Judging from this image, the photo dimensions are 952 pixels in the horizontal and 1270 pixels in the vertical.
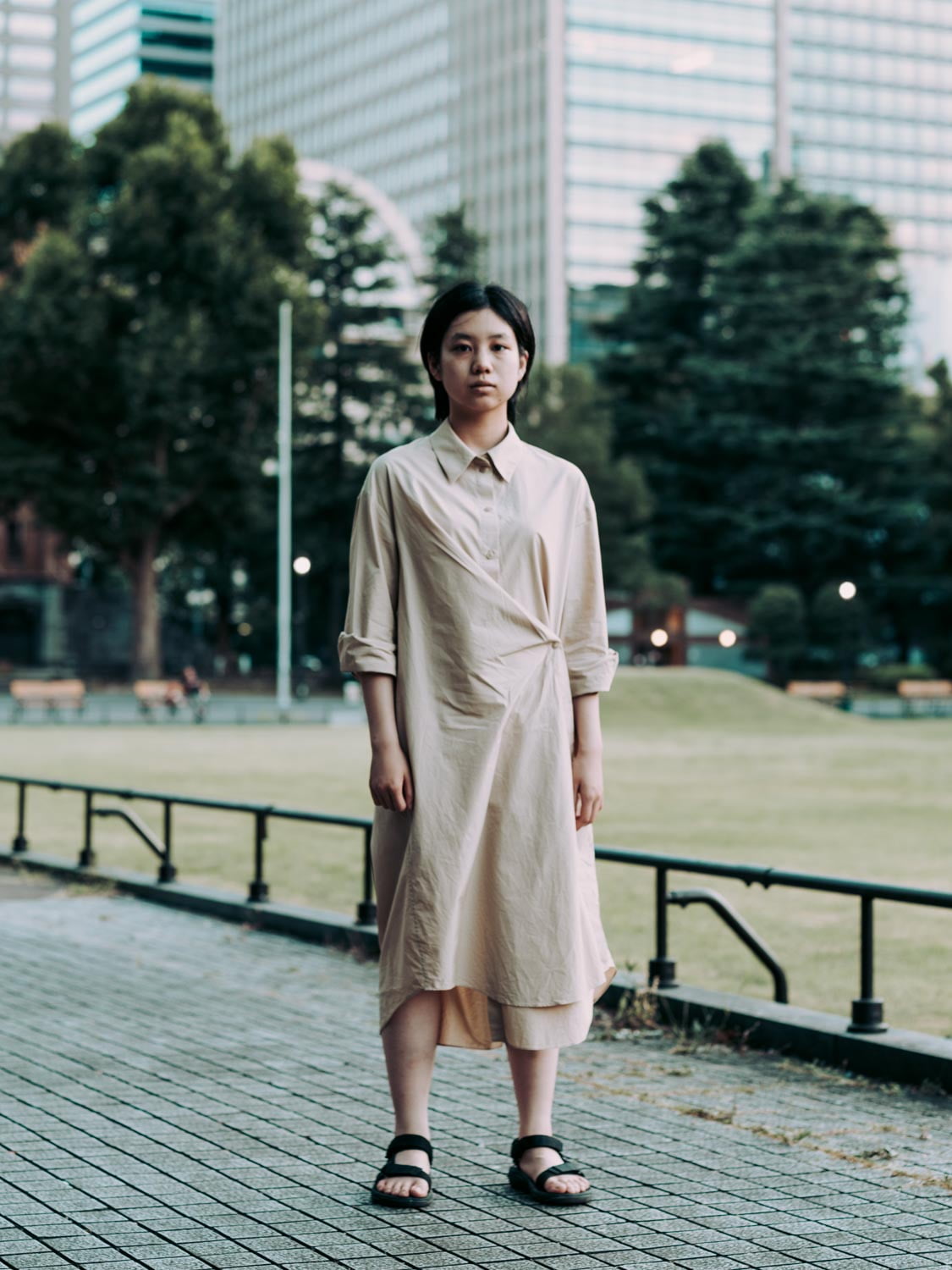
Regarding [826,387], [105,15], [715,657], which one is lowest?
[715,657]

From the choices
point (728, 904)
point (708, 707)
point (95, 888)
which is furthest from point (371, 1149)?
point (708, 707)

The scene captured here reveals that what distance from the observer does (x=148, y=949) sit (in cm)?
847

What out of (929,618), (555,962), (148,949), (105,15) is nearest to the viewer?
(555,962)

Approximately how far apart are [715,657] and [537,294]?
52.3 m

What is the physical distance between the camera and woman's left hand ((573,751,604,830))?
13.4ft

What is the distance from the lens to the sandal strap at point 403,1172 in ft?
13.5

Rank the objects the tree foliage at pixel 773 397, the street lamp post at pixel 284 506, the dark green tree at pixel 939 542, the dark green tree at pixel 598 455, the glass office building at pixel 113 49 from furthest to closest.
Answer: the glass office building at pixel 113 49 → the tree foliage at pixel 773 397 → the dark green tree at pixel 939 542 → the dark green tree at pixel 598 455 → the street lamp post at pixel 284 506

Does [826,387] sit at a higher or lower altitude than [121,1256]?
higher

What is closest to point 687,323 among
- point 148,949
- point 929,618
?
point 929,618

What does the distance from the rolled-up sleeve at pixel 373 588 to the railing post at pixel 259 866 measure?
17.5 feet

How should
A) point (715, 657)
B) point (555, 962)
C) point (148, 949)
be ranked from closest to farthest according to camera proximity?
point (555, 962)
point (148, 949)
point (715, 657)

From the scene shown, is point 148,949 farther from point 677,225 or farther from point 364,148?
point 364,148

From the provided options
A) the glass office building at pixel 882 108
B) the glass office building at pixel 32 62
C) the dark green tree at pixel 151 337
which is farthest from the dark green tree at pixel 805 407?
the glass office building at pixel 32 62

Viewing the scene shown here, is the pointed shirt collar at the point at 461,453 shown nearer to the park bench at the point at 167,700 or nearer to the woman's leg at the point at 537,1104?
the woman's leg at the point at 537,1104
